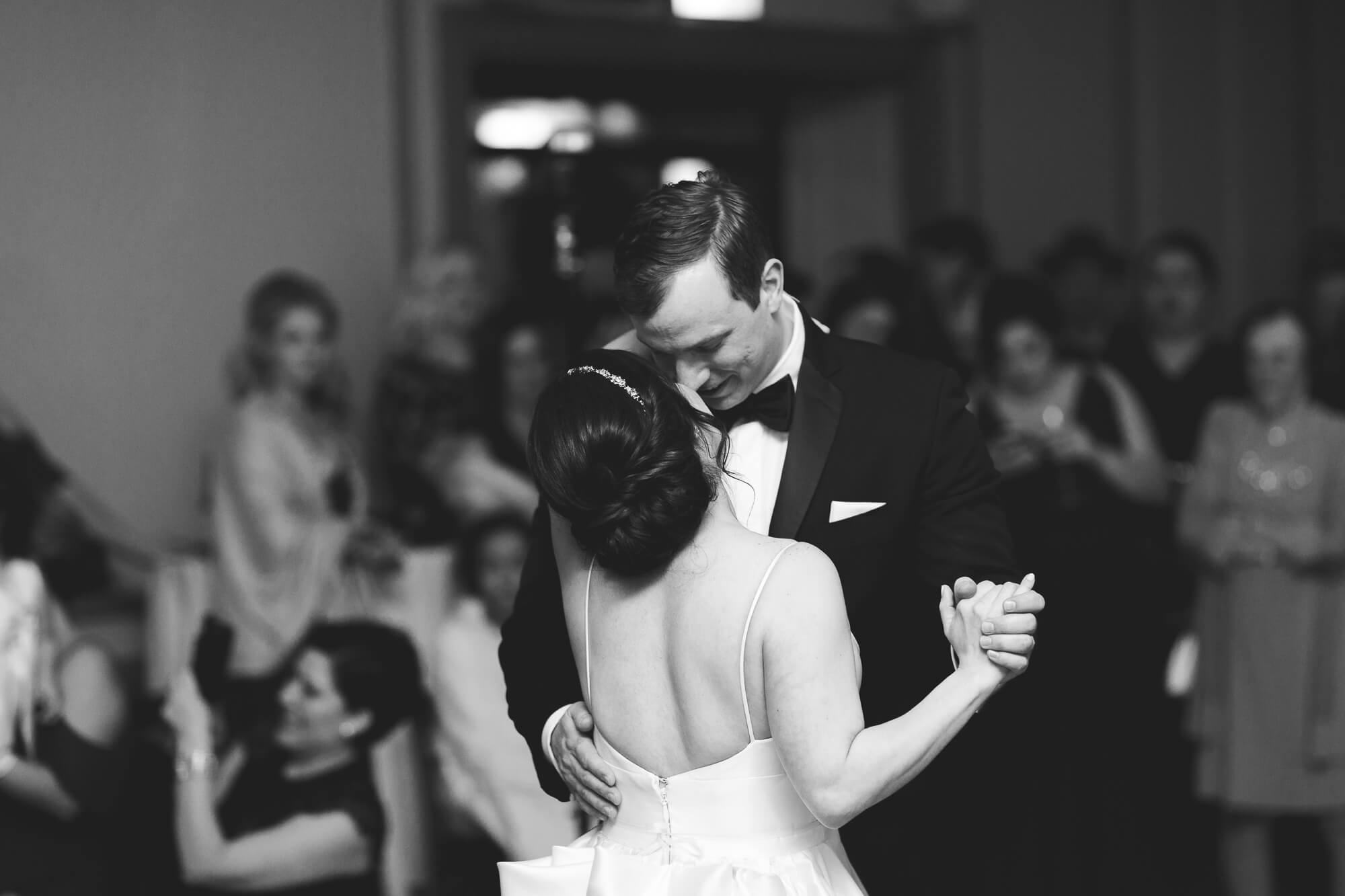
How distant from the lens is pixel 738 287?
224cm

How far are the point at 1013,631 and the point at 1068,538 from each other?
2.39 meters

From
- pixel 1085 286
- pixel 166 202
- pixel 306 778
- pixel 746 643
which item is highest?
pixel 166 202

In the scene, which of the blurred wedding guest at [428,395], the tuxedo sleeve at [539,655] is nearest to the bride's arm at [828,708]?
the tuxedo sleeve at [539,655]

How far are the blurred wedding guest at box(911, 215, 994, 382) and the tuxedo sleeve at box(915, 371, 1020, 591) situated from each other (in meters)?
2.35

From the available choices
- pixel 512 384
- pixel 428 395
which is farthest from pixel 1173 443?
pixel 428 395

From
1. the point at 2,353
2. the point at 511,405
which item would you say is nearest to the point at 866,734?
the point at 511,405

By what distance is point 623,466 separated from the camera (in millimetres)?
1968

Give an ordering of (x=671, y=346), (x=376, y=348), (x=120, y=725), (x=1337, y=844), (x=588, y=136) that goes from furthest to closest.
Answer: (x=588, y=136)
(x=376, y=348)
(x=1337, y=844)
(x=120, y=725)
(x=671, y=346)

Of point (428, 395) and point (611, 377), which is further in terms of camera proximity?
point (428, 395)

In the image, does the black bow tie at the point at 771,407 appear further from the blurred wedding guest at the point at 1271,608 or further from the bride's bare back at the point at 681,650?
the blurred wedding guest at the point at 1271,608

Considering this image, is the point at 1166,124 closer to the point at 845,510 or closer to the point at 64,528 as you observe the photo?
the point at 64,528

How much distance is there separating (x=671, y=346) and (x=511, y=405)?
2.64 m

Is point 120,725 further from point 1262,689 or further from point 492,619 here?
point 1262,689

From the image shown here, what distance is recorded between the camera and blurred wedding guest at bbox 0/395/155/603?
12.9 feet
